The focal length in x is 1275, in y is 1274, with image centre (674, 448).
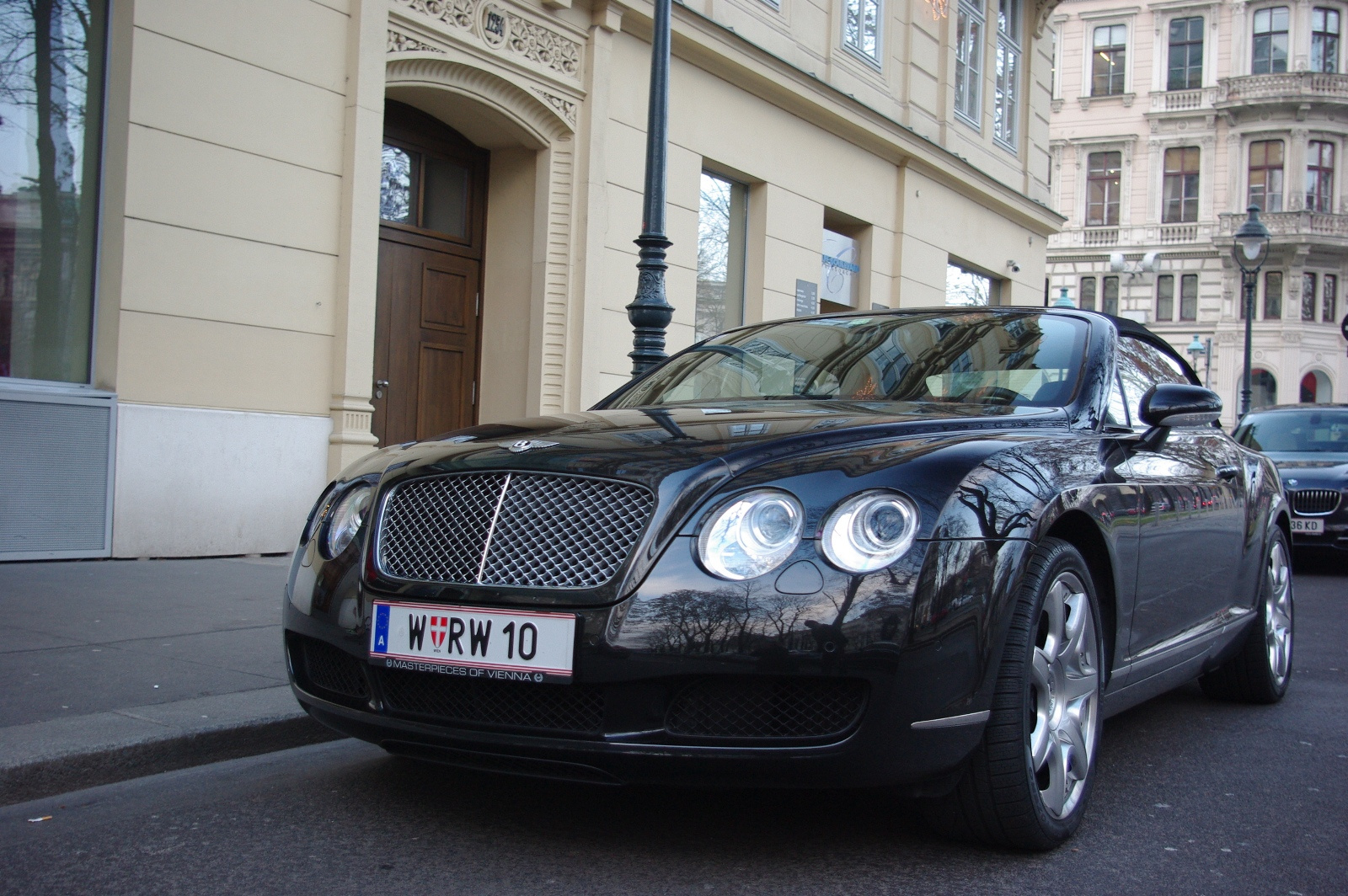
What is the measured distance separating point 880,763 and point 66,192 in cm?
706

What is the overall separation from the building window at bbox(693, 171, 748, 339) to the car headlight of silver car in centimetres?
977

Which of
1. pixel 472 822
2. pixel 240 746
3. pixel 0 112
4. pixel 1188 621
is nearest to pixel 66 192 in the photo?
pixel 0 112

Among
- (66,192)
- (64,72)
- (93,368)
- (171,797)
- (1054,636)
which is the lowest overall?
(171,797)

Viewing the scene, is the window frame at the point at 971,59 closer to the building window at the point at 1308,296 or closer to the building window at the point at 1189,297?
the building window at the point at 1308,296

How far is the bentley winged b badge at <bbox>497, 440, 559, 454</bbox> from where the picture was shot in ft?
10.2

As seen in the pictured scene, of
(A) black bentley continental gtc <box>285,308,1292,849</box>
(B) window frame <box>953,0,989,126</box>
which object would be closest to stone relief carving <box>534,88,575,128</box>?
(A) black bentley continental gtc <box>285,308,1292,849</box>

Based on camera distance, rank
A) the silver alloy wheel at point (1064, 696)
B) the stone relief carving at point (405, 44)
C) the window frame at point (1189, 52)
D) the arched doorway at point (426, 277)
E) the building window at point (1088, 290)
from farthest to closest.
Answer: the building window at point (1088, 290) < the window frame at point (1189, 52) < the arched doorway at point (426, 277) < the stone relief carving at point (405, 44) < the silver alloy wheel at point (1064, 696)

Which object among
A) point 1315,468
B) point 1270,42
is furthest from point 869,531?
point 1270,42

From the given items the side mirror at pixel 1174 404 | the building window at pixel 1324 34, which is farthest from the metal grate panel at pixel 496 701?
the building window at pixel 1324 34

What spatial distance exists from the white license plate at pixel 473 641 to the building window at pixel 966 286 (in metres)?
15.9

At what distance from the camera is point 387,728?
2.96m

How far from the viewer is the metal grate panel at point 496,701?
275cm

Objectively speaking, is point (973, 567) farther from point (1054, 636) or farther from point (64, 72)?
point (64, 72)

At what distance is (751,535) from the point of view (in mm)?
2744
